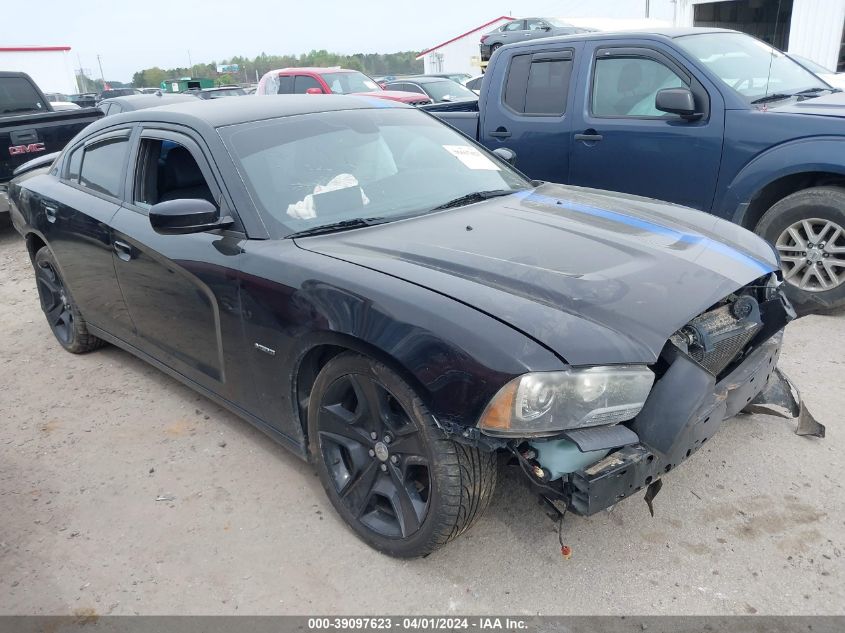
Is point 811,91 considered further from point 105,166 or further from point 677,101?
point 105,166

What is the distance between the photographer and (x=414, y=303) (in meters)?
2.32

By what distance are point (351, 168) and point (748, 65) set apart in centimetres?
362

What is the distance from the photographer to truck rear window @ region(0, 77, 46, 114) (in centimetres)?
897

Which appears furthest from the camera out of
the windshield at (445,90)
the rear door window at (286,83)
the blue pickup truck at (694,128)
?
the windshield at (445,90)

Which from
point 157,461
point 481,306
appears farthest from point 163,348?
point 481,306

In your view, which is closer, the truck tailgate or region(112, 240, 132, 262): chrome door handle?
region(112, 240, 132, 262): chrome door handle

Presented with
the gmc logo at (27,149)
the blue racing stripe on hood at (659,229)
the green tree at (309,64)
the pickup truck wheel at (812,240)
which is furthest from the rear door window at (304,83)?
the green tree at (309,64)

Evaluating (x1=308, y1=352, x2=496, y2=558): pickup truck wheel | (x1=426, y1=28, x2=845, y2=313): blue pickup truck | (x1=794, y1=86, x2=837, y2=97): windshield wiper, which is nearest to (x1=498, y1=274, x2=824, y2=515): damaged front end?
(x1=308, y1=352, x2=496, y2=558): pickup truck wheel

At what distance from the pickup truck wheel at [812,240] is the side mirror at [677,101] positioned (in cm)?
89

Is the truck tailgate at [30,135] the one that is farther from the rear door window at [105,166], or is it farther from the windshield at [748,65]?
the windshield at [748,65]

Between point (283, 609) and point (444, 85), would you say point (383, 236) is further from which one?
point (444, 85)

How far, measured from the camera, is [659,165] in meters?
5.09

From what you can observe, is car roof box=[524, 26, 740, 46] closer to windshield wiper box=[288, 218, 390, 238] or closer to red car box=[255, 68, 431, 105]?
windshield wiper box=[288, 218, 390, 238]

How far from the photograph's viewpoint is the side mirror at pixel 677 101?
480 centimetres
